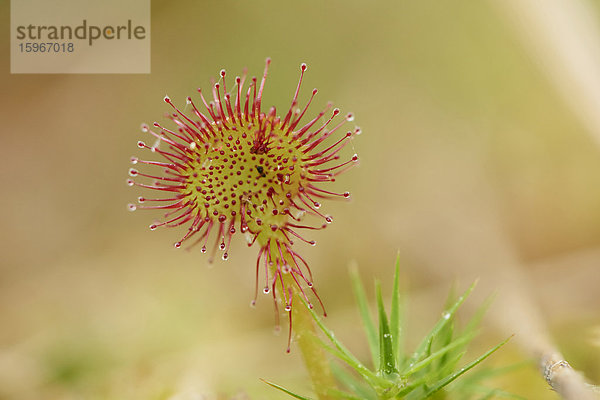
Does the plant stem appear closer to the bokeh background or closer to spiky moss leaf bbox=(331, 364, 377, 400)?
spiky moss leaf bbox=(331, 364, 377, 400)

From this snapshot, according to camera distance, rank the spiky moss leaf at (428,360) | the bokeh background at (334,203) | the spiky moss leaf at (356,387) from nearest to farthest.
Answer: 1. the spiky moss leaf at (428,360)
2. the spiky moss leaf at (356,387)
3. the bokeh background at (334,203)

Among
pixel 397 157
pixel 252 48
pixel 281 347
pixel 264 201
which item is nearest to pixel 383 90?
pixel 397 157

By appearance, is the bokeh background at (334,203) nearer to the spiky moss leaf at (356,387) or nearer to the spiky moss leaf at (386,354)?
the spiky moss leaf at (356,387)

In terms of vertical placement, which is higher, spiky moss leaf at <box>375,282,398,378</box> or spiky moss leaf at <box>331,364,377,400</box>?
spiky moss leaf at <box>375,282,398,378</box>

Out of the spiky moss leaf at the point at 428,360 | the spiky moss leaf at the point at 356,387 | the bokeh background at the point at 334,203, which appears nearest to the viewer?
the spiky moss leaf at the point at 428,360

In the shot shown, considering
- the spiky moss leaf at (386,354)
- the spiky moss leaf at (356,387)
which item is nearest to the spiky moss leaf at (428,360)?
the spiky moss leaf at (386,354)

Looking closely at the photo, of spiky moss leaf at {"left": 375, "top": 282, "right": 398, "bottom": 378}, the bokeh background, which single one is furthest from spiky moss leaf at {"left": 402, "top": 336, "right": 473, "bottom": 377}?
the bokeh background
